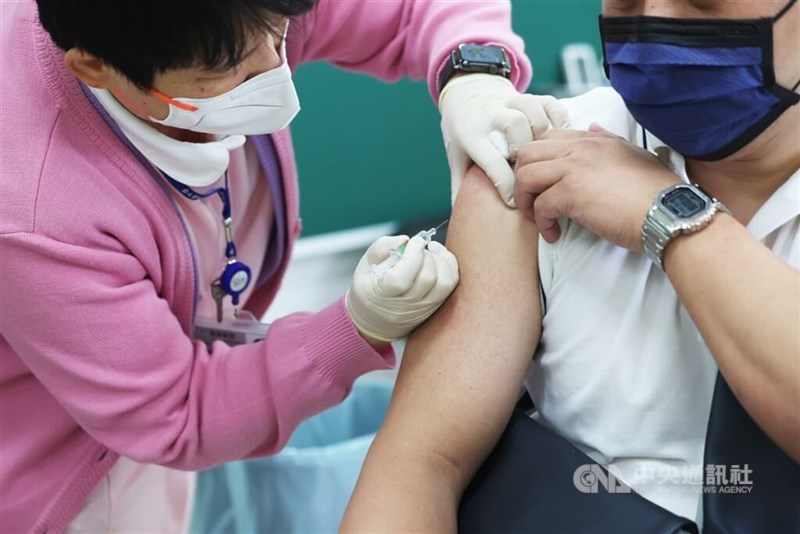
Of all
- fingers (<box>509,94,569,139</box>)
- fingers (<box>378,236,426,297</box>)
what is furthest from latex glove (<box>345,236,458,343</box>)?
fingers (<box>509,94,569,139</box>)

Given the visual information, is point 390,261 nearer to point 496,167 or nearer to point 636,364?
point 496,167

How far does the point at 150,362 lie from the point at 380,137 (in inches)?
79.5

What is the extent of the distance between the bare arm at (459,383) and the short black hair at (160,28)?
42cm

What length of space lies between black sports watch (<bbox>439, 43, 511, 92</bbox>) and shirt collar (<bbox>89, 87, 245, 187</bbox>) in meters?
0.41

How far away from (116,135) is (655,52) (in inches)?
30.3

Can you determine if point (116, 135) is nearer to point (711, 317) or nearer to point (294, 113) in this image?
point (294, 113)

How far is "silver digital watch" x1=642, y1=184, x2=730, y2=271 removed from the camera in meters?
1.06

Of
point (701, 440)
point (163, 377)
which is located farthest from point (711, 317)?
point (163, 377)

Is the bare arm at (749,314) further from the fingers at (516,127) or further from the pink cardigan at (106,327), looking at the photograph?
the pink cardigan at (106,327)

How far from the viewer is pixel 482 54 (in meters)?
1.57

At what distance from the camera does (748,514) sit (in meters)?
1.07

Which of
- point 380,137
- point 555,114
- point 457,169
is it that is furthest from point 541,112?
point 380,137

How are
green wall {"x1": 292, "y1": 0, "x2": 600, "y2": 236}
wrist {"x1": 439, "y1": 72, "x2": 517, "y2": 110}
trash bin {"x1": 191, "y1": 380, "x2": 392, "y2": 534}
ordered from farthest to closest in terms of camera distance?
green wall {"x1": 292, "y1": 0, "x2": 600, "y2": 236}
trash bin {"x1": 191, "y1": 380, "x2": 392, "y2": 534}
wrist {"x1": 439, "y1": 72, "x2": 517, "y2": 110}

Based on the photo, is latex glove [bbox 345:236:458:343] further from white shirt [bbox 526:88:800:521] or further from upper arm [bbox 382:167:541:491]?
white shirt [bbox 526:88:800:521]
